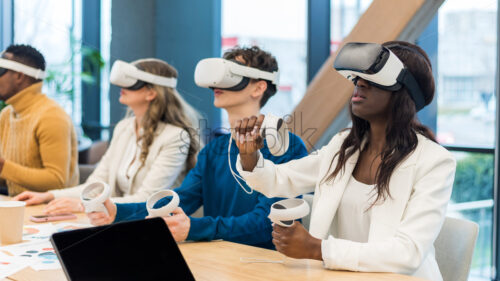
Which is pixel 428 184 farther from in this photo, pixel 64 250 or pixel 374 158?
pixel 64 250

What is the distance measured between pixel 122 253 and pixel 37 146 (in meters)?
1.40

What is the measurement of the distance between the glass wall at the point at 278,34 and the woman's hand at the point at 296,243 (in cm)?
71

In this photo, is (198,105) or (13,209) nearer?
(13,209)

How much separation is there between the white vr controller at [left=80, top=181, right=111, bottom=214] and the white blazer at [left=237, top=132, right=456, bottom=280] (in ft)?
1.10

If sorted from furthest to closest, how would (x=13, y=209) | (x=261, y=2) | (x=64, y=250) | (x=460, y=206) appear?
(x=460, y=206), (x=261, y=2), (x=13, y=209), (x=64, y=250)

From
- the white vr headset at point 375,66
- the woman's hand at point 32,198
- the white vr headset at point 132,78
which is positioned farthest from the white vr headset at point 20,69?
the white vr headset at point 375,66

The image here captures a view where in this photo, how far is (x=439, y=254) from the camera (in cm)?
133

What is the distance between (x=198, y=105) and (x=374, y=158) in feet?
2.43

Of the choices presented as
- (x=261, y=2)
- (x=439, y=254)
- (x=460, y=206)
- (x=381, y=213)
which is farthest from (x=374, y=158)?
(x=460, y=206)

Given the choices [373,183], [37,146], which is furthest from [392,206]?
[37,146]

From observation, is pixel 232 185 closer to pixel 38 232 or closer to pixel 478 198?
pixel 38 232

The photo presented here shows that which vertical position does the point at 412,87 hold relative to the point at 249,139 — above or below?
above

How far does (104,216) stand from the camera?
142cm

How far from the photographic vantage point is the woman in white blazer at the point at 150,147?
1870mm
